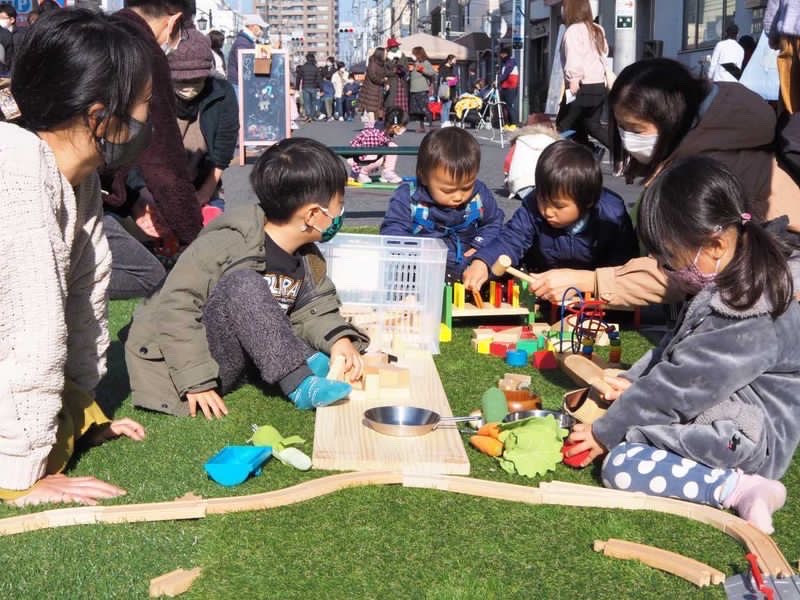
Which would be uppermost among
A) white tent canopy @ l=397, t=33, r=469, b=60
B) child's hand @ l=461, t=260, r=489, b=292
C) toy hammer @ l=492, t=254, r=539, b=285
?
white tent canopy @ l=397, t=33, r=469, b=60

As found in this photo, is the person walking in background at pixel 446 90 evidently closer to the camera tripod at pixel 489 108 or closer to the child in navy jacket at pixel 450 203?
the camera tripod at pixel 489 108

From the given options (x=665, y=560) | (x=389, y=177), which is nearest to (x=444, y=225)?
(x=665, y=560)

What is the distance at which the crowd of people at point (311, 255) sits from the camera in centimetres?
249

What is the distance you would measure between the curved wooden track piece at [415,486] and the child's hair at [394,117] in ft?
Answer: 54.0

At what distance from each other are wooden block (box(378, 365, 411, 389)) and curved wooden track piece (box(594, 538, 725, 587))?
1165 mm

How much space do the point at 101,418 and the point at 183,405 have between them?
0.38 metres

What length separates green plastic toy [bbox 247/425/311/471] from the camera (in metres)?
2.78

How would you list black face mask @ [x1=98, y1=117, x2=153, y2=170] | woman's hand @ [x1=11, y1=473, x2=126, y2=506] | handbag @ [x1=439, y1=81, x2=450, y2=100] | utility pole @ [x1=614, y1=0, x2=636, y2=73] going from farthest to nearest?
1. handbag @ [x1=439, y1=81, x2=450, y2=100]
2. utility pole @ [x1=614, y1=0, x2=636, y2=73]
3. black face mask @ [x1=98, y1=117, x2=153, y2=170]
4. woman's hand @ [x1=11, y1=473, x2=126, y2=506]

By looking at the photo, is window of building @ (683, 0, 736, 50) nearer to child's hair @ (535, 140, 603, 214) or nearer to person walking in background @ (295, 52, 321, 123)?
child's hair @ (535, 140, 603, 214)

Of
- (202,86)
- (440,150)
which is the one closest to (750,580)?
(440,150)

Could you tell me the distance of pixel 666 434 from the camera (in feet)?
8.60

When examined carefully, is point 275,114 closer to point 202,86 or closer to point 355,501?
point 202,86

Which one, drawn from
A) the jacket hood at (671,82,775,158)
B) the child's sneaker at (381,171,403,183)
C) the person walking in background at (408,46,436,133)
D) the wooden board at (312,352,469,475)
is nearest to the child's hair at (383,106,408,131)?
the person walking in background at (408,46,436,133)

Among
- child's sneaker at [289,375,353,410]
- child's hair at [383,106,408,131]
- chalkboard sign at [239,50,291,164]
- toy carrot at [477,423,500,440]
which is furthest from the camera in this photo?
child's hair at [383,106,408,131]
